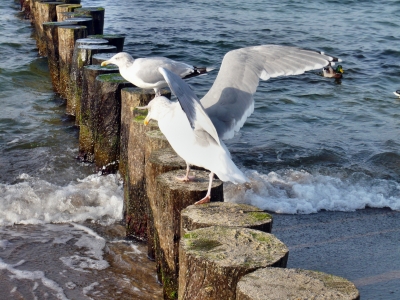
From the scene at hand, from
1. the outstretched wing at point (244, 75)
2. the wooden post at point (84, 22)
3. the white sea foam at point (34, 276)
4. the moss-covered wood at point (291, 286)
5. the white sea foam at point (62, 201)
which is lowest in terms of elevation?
the white sea foam at point (62, 201)

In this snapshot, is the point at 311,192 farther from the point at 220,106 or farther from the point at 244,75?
the point at 220,106

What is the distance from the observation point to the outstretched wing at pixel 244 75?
14.6 ft

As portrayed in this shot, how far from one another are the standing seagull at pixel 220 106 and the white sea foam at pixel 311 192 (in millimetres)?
2042

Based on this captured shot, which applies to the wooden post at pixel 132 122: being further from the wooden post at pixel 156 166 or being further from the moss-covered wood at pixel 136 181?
the wooden post at pixel 156 166

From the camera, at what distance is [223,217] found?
12.0 ft

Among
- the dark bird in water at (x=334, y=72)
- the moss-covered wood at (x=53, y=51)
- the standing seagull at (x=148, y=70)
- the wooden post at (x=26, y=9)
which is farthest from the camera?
the wooden post at (x=26, y=9)

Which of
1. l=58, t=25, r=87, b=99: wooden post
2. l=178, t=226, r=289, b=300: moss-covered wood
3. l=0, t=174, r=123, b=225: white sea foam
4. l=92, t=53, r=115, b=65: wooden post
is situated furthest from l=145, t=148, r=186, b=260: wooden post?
l=58, t=25, r=87, b=99: wooden post

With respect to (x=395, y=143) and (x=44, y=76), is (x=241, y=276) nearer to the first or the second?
(x=395, y=143)

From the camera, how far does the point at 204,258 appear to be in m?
3.14

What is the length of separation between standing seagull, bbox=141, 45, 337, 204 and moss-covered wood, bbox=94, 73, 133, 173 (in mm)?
1873

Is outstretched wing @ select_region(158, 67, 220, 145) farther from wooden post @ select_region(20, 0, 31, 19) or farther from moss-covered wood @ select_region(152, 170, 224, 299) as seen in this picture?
wooden post @ select_region(20, 0, 31, 19)

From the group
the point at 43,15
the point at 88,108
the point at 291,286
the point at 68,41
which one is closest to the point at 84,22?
the point at 68,41

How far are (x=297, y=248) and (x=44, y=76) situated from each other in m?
7.84

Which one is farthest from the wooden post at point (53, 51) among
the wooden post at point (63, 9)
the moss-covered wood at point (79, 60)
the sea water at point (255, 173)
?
the moss-covered wood at point (79, 60)
